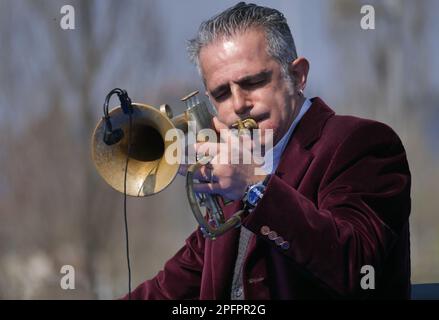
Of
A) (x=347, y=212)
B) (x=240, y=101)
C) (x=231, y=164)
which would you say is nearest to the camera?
(x=231, y=164)

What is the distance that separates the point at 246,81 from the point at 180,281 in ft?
2.96

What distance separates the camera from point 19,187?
7.05m

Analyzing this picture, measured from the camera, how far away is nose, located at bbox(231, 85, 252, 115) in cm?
245

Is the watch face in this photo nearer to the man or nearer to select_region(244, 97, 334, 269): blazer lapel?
the man

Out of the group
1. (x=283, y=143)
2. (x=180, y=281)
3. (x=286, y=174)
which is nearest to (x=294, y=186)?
(x=286, y=174)

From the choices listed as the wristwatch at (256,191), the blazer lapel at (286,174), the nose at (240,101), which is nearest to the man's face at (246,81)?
the nose at (240,101)

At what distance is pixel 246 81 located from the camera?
248cm

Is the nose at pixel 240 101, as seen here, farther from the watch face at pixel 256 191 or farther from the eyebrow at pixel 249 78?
the watch face at pixel 256 191

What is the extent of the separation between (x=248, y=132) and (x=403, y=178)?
55 centimetres

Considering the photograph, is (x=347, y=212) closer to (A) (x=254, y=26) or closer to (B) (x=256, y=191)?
(B) (x=256, y=191)

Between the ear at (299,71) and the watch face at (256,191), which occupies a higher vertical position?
the ear at (299,71)

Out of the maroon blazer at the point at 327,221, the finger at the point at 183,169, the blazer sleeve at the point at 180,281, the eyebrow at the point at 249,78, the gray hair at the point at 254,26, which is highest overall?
the gray hair at the point at 254,26

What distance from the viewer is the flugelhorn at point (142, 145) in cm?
245
